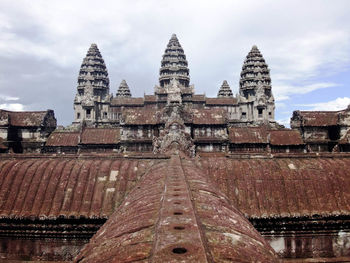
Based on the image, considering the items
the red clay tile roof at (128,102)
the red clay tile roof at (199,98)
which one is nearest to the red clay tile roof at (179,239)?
the red clay tile roof at (199,98)

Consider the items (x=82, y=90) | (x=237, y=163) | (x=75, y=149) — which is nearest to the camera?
(x=237, y=163)

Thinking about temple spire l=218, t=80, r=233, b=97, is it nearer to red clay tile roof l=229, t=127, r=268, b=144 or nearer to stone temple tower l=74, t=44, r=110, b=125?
stone temple tower l=74, t=44, r=110, b=125

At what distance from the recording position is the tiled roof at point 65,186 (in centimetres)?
1080

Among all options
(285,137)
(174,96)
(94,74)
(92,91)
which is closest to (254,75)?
(174,96)

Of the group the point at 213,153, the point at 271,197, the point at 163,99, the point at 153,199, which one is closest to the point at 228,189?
the point at 271,197

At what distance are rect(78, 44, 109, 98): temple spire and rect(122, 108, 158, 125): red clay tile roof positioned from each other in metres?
33.8

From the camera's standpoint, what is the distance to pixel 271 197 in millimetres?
11805

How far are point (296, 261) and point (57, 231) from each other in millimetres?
7916

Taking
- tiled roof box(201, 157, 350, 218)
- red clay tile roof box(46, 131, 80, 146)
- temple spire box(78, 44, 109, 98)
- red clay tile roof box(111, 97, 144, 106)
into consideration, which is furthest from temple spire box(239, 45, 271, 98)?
tiled roof box(201, 157, 350, 218)

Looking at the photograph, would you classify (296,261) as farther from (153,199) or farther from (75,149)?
(75,149)

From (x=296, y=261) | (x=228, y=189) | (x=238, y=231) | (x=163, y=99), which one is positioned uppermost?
(x=163, y=99)

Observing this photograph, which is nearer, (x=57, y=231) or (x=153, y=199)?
(x=153, y=199)

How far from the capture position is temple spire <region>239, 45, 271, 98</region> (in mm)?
63156

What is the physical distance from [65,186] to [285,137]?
1237 inches
